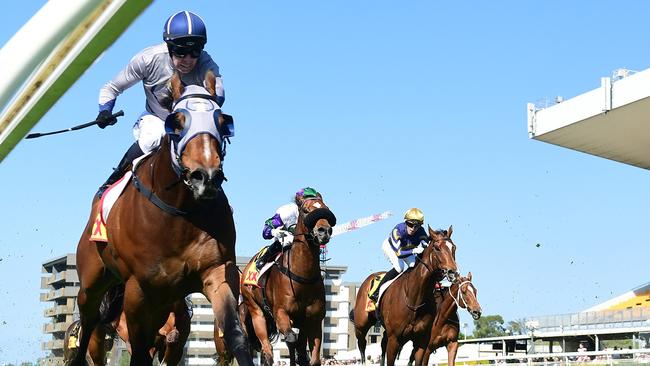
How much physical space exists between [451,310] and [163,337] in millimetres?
9322

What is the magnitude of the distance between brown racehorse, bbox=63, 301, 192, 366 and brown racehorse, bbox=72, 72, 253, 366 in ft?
9.81

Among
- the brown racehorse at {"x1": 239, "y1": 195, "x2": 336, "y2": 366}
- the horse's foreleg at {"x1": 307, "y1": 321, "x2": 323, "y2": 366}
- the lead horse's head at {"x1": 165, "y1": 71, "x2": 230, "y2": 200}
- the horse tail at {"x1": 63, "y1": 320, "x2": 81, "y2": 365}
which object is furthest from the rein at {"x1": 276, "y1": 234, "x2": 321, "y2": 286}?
the lead horse's head at {"x1": 165, "y1": 71, "x2": 230, "y2": 200}

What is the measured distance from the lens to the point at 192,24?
6453 mm

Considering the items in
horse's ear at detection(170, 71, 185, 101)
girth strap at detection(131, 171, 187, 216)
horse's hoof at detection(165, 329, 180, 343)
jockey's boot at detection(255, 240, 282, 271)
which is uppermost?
horse's ear at detection(170, 71, 185, 101)

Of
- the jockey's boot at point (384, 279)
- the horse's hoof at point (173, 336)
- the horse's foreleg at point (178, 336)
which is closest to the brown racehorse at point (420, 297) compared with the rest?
the jockey's boot at point (384, 279)

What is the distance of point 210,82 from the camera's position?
6250 mm

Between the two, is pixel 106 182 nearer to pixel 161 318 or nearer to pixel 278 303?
pixel 161 318

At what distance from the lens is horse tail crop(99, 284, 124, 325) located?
867 cm

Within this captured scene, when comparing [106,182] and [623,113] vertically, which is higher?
[623,113]

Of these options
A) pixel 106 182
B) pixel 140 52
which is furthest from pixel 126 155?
pixel 140 52

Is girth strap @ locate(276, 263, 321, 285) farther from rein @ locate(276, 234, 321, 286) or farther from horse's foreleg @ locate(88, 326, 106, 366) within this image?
horse's foreleg @ locate(88, 326, 106, 366)

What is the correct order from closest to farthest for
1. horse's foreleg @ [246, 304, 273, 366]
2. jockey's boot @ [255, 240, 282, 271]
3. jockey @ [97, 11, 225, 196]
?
jockey @ [97, 11, 225, 196], horse's foreleg @ [246, 304, 273, 366], jockey's boot @ [255, 240, 282, 271]

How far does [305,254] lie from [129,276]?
771 centimetres

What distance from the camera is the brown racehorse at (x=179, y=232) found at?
18.3ft
